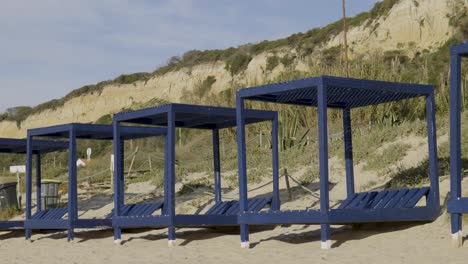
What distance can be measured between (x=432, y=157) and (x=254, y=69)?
3608 cm

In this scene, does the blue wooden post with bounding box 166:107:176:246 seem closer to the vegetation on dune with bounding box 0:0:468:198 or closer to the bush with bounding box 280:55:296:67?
the vegetation on dune with bounding box 0:0:468:198

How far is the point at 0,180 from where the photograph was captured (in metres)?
19.6

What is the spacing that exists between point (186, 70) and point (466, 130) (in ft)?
125

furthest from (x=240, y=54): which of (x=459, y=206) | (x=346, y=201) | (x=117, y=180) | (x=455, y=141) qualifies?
(x=459, y=206)

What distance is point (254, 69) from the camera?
4759cm

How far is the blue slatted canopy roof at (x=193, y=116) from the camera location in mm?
12958

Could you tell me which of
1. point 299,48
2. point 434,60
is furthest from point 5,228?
point 299,48

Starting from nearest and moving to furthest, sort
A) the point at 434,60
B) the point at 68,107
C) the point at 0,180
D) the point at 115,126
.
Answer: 1. the point at 115,126
2. the point at 0,180
3. the point at 434,60
4. the point at 68,107

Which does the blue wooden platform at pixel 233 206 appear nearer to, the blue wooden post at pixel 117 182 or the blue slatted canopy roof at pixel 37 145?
the blue wooden post at pixel 117 182

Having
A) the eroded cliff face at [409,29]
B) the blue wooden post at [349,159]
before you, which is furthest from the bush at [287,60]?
the blue wooden post at [349,159]

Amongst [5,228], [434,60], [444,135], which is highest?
[434,60]

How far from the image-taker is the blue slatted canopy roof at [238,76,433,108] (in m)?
10.8

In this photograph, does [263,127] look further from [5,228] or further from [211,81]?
[211,81]

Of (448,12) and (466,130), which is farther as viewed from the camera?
(448,12)
